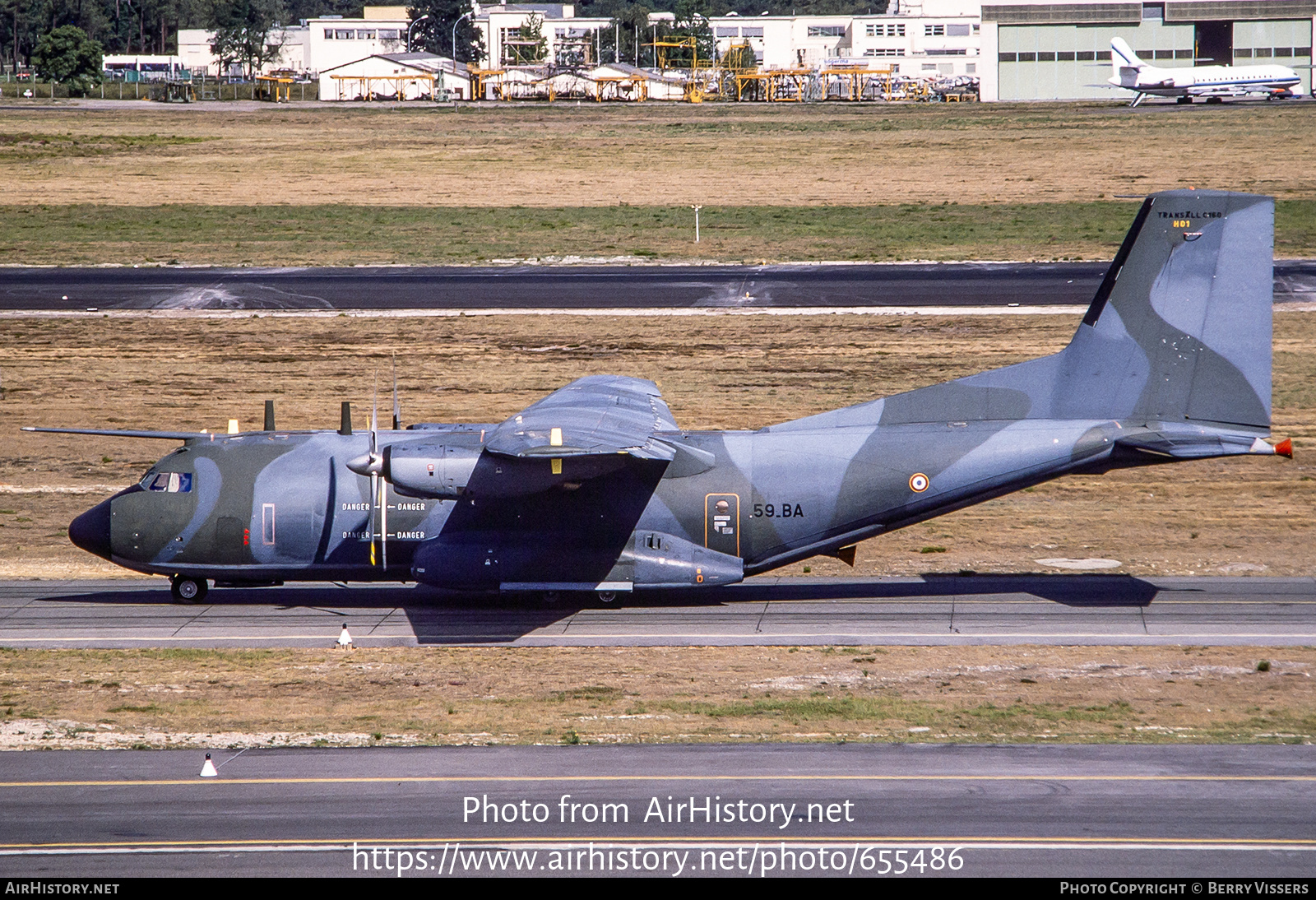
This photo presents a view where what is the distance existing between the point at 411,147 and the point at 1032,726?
9384cm

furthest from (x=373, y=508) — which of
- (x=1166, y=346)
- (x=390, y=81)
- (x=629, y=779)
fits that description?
(x=390, y=81)

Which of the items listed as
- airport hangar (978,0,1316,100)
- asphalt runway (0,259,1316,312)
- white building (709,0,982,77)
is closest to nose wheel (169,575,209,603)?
asphalt runway (0,259,1316,312)

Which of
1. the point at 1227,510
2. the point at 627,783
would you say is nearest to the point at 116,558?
the point at 627,783

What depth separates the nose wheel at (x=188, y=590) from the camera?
88.0ft

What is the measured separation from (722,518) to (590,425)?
3764 millimetres

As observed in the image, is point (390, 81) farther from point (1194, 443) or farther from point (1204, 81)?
point (1194, 443)

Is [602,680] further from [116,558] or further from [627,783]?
[116,558]

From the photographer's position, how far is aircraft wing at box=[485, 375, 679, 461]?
2108 centimetres

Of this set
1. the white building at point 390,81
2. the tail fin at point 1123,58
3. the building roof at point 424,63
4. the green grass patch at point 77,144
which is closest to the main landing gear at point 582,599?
the green grass patch at point 77,144

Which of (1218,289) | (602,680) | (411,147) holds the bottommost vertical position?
(602,680)

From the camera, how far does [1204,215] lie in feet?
80.1

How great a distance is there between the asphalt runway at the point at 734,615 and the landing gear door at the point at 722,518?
1.74 metres

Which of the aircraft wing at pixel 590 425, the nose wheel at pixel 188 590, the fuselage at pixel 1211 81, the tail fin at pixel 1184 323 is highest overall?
the fuselage at pixel 1211 81

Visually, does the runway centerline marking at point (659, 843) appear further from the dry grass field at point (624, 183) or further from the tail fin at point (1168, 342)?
the dry grass field at point (624, 183)
